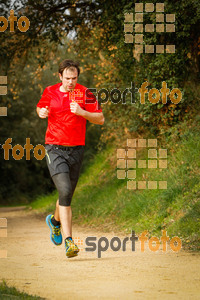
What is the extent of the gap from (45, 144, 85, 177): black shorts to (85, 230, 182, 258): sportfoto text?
142 cm

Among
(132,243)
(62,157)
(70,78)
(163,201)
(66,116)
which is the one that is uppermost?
(70,78)

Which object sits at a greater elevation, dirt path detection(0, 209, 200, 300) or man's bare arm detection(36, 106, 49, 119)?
man's bare arm detection(36, 106, 49, 119)

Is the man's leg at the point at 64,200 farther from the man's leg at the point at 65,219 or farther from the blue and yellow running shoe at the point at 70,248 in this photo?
the blue and yellow running shoe at the point at 70,248

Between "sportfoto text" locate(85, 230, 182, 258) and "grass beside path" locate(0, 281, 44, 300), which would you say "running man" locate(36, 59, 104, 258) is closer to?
"sportfoto text" locate(85, 230, 182, 258)

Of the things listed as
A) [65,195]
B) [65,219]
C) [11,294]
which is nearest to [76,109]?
[65,195]

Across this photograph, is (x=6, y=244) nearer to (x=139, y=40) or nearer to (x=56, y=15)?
(x=139, y=40)

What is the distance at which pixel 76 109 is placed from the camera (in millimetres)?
6797

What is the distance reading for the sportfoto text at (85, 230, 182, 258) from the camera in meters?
8.48

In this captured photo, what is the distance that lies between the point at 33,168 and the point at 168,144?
27.2 meters

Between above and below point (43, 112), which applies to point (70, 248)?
below

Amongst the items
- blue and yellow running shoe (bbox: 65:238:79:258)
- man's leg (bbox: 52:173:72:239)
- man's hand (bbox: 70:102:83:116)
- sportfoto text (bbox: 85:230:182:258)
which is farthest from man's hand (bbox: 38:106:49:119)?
sportfoto text (bbox: 85:230:182:258)

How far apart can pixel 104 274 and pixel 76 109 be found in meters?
1.97

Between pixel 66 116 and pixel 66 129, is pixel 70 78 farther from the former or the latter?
pixel 66 129

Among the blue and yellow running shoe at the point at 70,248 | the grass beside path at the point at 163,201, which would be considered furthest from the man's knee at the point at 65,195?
the grass beside path at the point at 163,201
